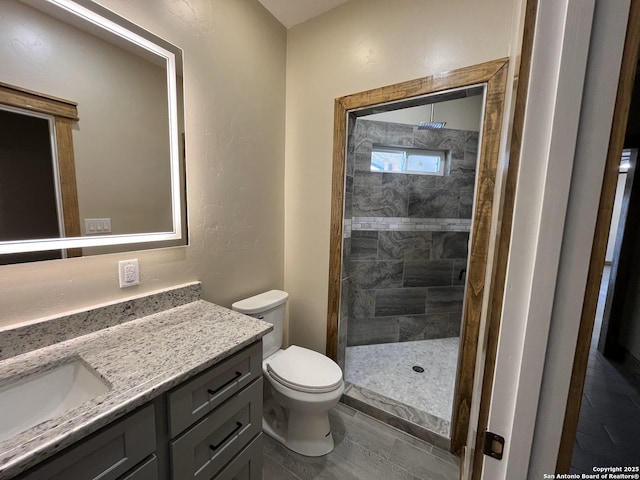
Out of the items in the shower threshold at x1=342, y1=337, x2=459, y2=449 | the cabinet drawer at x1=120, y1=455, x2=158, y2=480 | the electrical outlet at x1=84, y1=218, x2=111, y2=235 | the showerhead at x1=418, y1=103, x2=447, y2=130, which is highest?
the showerhead at x1=418, y1=103, x2=447, y2=130

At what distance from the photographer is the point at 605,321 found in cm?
221

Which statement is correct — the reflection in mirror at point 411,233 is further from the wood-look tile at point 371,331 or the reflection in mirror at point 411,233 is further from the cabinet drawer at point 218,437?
the cabinet drawer at point 218,437

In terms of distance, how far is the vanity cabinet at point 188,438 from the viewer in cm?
66

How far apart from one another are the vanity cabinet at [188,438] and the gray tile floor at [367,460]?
13.4 inches

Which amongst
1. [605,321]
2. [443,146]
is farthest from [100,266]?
[605,321]

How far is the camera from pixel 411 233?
2.73m

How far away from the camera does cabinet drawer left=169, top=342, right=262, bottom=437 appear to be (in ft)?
2.77

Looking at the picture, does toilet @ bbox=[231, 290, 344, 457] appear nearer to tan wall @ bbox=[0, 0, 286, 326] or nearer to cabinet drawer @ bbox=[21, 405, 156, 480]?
tan wall @ bbox=[0, 0, 286, 326]

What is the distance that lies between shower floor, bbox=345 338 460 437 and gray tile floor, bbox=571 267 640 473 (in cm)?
68

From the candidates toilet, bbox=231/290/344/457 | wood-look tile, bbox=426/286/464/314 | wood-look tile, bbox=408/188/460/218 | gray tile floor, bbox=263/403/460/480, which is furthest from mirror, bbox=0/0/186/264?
wood-look tile, bbox=426/286/464/314

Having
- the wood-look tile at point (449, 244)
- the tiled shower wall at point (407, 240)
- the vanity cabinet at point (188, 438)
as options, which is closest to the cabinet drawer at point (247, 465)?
the vanity cabinet at point (188, 438)

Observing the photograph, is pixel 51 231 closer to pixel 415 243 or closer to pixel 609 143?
pixel 609 143

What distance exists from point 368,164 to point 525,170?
224cm

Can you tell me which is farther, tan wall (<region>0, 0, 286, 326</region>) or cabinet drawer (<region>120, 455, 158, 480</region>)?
tan wall (<region>0, 0, 286, 326</region>)
